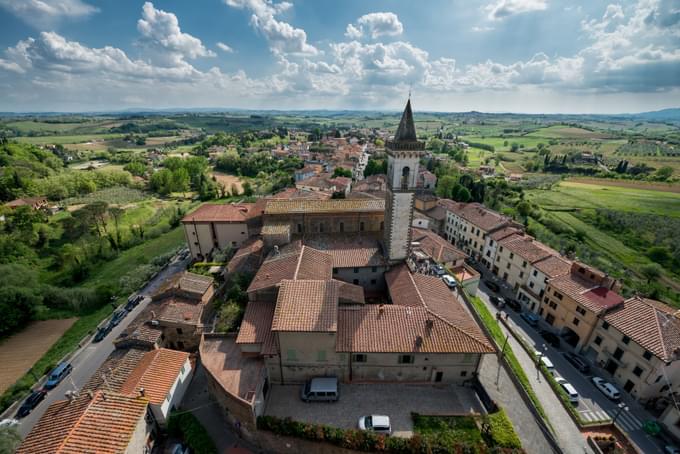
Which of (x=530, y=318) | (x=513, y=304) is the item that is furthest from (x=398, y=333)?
(x=513, y=304)

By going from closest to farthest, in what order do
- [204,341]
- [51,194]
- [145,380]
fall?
[145,380]
[204,341]
[51,194]

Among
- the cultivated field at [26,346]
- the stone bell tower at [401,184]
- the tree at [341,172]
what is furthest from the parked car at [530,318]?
the tree at [341,172]

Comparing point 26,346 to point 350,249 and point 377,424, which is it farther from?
point 377,424

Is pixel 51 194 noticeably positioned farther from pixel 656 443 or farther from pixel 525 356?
pixel 656 443

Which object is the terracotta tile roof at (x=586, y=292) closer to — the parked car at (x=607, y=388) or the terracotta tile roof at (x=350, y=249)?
the parked car at (x=607, y=388)

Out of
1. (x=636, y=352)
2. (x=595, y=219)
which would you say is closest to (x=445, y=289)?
(x=636, y=352)
